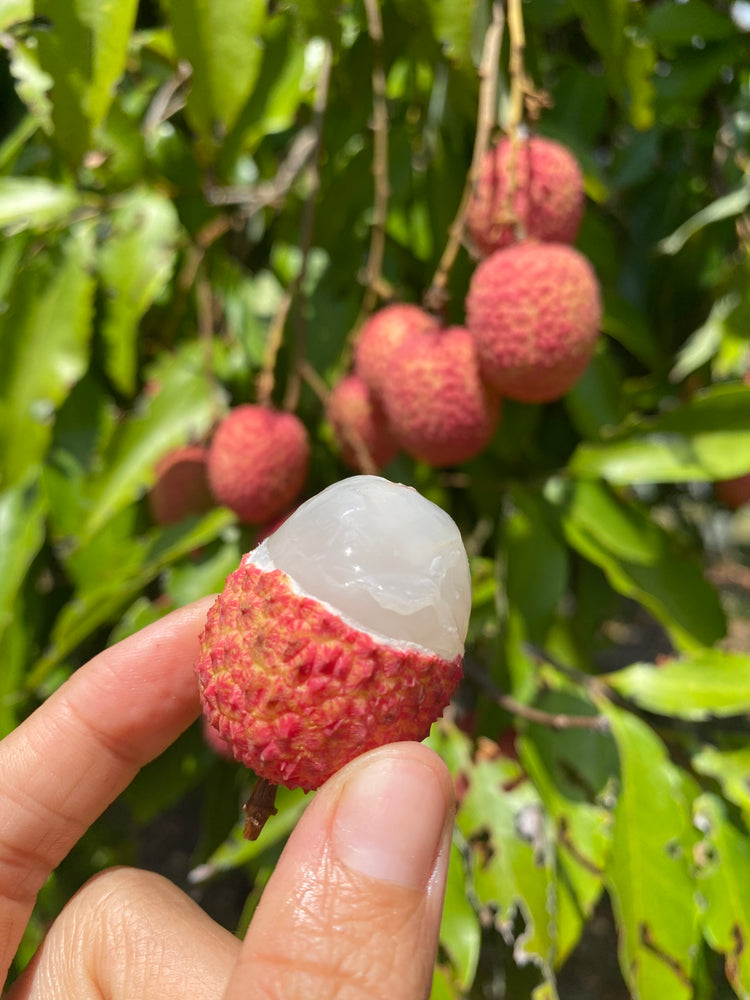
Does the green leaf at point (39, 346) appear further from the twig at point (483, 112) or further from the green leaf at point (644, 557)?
the green leaf at point (644, 557)

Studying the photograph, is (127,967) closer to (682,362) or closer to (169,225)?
(169,225)

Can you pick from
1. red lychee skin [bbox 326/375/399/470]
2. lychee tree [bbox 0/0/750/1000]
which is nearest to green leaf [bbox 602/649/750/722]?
lychee tree [bbox 0/0/750/1000]

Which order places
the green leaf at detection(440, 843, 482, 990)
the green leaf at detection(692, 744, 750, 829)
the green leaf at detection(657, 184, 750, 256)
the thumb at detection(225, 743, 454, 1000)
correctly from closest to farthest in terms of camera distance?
the thumb at detection(225, 743, 454, 1000)
the green leaf at detection(440, 843, 482, 990)
the green leaf at detection(692, 744, 750, 829)
the green leaf at detection(657, 184, 750, 256)

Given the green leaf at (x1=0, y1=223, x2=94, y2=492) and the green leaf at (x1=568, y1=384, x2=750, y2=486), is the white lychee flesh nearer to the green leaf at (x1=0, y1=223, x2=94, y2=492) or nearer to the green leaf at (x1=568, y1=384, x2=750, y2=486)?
the green leaf at (x1=568, y1=384, x2=750, y2=486)

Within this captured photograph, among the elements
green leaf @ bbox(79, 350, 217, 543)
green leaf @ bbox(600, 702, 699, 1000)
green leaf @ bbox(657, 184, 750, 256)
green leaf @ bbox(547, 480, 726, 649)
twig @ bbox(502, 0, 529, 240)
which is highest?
twig @ bbox(502, 0, 529, 240)

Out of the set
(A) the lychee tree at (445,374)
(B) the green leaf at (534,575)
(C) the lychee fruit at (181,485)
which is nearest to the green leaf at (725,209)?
(A) the lychee tree at (445,374)

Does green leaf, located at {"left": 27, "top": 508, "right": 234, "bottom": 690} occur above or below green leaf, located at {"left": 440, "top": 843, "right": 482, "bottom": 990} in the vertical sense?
above

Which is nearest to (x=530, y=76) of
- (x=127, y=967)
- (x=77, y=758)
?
(x=77, y=758)
